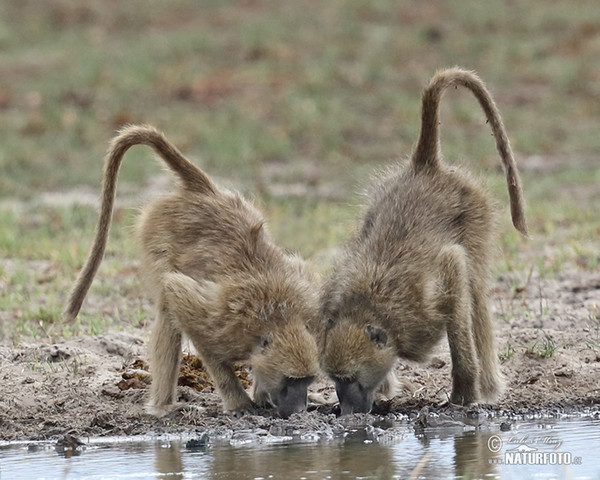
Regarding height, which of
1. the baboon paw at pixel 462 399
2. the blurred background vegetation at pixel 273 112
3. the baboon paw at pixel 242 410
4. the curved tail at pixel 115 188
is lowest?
the baboon paw at pixel 242 410

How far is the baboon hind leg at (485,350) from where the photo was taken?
6418 millimetres

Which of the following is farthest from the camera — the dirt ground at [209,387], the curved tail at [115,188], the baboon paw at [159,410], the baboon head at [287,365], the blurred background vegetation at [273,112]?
the blurred background vegetation at [273,112]

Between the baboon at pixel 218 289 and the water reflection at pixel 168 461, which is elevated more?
the baboon at pixel 218 289

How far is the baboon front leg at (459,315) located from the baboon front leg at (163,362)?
1.44 meters

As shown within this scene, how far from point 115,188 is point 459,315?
2063mm

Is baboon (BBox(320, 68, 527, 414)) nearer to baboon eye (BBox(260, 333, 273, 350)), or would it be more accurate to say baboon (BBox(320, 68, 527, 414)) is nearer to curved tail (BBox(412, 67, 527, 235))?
curved tail (BBox(412, 67, 527, 235))

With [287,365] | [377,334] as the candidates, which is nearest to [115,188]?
[287,365]

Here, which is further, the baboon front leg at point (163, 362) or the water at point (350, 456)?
the baboon front leg at point (163, 362)

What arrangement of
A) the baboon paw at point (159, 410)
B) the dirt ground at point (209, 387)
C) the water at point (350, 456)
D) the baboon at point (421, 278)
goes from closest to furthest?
the water at point (350, 456), the baboon at point (421, 278), the dirt ground at point (209, 387), the baboon paw at point (159, 410)

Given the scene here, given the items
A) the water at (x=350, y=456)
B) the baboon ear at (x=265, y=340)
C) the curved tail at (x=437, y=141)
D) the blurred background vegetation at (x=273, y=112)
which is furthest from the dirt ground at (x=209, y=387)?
the curved tail at (x=437, y=141)

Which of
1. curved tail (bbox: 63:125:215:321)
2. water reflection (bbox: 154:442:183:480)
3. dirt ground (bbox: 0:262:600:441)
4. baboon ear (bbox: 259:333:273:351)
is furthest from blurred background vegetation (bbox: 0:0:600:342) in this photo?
baboon ear (bbox: 259:333:273:351)

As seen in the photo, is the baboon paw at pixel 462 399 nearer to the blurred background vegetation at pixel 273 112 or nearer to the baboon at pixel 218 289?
the baboon at pixel 218 289

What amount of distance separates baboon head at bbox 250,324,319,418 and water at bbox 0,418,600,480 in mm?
204

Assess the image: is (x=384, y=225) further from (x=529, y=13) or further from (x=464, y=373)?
(x=529, y=13)
